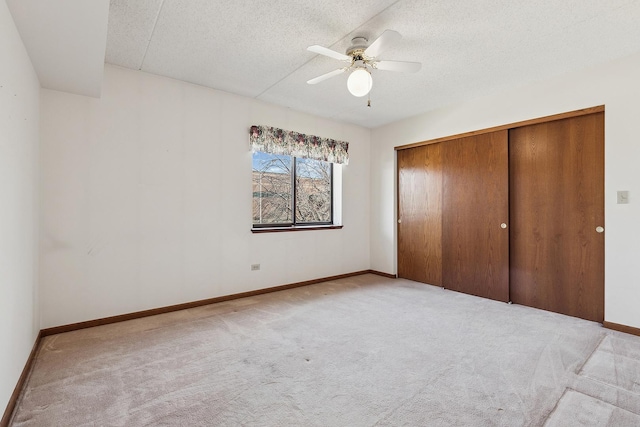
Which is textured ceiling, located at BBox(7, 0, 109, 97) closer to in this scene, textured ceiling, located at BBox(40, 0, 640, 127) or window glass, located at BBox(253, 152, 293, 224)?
textured ceiling, located at BBox(40, 0, 640, 127)

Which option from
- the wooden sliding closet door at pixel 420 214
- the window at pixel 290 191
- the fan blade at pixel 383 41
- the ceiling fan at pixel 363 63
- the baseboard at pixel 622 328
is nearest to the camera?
the fan blade at pixel 383 41

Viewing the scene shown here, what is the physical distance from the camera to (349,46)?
2615 millimetres

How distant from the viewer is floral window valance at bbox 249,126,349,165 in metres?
3.91

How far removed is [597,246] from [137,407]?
400cm

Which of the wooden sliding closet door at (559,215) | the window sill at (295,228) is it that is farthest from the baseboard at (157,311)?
the wooden sliding closet door at (559,215)

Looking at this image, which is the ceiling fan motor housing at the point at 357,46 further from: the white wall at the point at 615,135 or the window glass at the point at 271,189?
the white wall at the point at 615,135

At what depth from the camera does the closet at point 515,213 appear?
3.10m

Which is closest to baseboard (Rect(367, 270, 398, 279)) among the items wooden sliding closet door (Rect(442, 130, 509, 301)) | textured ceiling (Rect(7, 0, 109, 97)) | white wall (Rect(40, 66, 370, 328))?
wooden sliding closet door (Rect(442, 130, 509, 301))

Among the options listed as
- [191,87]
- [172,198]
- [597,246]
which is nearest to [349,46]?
[191,87]

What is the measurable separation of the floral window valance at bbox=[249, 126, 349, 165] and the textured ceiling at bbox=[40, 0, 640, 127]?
59cm

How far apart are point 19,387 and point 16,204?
1.10m

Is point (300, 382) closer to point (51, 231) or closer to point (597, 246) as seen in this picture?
point (51, 231)

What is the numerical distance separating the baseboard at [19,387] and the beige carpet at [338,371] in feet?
0.13

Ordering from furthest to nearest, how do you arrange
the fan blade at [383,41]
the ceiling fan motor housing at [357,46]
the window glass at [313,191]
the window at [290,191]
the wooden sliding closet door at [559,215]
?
the window glass at [313,191] < the window at [290,191] < the wooden sliding closet door at [559,215] < the ceiling fan motor housing at [357,46] < the fan blade at [383,41]
